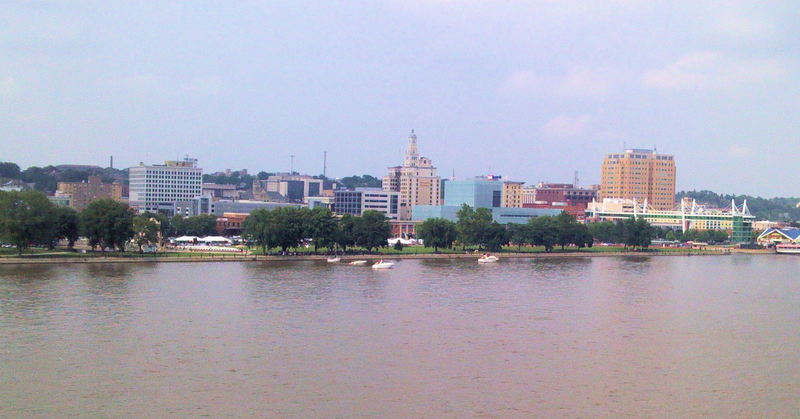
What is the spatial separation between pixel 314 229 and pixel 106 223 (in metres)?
11.1

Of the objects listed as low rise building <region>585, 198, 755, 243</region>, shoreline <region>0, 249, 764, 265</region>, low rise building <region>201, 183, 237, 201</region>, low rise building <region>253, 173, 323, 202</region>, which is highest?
low rise building <region>253, 173, 323, 202</region>

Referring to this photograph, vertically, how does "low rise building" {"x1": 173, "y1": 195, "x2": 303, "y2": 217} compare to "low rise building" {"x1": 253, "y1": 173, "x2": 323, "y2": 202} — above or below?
below

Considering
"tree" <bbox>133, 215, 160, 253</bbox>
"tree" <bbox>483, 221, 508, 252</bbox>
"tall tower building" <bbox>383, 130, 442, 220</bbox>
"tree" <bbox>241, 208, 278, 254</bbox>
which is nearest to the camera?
"tree" <bbox>133, 215, 160, 253</bbox>

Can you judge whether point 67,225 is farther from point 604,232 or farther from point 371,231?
point 604,232

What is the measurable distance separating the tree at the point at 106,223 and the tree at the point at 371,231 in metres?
13.4

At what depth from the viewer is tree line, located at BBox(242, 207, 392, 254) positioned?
4525 cm

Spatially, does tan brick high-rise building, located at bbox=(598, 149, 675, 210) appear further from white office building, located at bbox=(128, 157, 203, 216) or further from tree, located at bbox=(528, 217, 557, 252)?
white office building, located at bbox=(128, 157, 203, 216)

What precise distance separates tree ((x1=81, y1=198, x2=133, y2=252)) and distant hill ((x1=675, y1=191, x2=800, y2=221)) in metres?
128

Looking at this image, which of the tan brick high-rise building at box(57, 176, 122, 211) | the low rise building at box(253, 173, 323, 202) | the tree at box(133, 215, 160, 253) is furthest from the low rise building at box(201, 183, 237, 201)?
the tree at box(133, 215, 160, 253)

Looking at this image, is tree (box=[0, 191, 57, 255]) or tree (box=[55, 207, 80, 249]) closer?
tree (box=[0, 191, 57, 255])

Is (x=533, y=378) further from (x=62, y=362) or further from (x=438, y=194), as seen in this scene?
(x=438, y=194)

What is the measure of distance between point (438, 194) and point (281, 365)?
3294 inches

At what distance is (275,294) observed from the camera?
91.3 feet

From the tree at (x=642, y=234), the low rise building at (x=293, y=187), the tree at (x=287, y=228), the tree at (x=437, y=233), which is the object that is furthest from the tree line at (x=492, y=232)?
the low rise building at (x=293, y=187)
